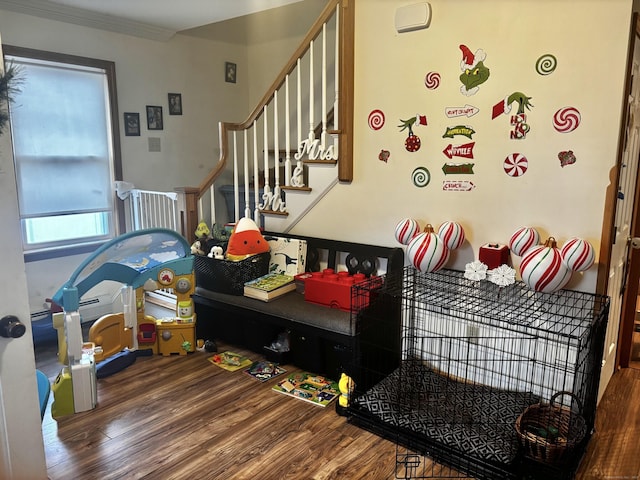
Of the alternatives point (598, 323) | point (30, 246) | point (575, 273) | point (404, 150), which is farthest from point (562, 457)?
point (30, 246)

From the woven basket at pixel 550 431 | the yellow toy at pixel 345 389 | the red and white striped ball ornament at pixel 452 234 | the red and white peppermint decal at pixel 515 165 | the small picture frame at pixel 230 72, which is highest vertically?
the small picture frame at pixel 230 72

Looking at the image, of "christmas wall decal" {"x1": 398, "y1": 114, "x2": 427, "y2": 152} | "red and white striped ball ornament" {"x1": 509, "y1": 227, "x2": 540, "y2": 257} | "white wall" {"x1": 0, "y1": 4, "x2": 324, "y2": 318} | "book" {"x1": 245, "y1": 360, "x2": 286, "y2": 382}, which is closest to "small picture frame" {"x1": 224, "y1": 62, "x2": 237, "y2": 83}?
"white wall" {"x1": 0, "y1": 4, "x2": 324, "y2": 318}

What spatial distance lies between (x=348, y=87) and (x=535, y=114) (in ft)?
3.76

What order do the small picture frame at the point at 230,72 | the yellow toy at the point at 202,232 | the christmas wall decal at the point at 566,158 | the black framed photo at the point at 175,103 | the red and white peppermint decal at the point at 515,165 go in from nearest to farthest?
the christmas wall decal at the point at 566,158 < the red and white peppermint decal at the point at 515,165 < the yellow toy at the point at 202,232 < the black framed photo at the point at 175,103 < the small picture frame at the point at 230,72

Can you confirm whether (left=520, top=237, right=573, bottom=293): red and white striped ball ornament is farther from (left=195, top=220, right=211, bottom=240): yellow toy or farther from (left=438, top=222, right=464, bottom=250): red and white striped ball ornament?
(left=195, top=220, right=211, bottom=240): yellow toy

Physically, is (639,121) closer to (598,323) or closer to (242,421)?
(598,323)

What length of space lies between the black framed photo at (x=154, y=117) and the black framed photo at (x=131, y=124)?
12 cm

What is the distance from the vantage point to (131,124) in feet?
14.7

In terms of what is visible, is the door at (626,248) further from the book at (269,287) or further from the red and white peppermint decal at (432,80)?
the book at (269,287)

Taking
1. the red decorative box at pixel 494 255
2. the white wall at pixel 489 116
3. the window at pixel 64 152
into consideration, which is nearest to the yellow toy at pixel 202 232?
the white wall at pixel 489 116

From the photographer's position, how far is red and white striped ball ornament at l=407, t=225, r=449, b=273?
2680 mm

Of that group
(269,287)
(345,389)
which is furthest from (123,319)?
(345,389)

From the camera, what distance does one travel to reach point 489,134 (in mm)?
2666

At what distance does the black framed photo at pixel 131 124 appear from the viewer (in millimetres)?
4441
